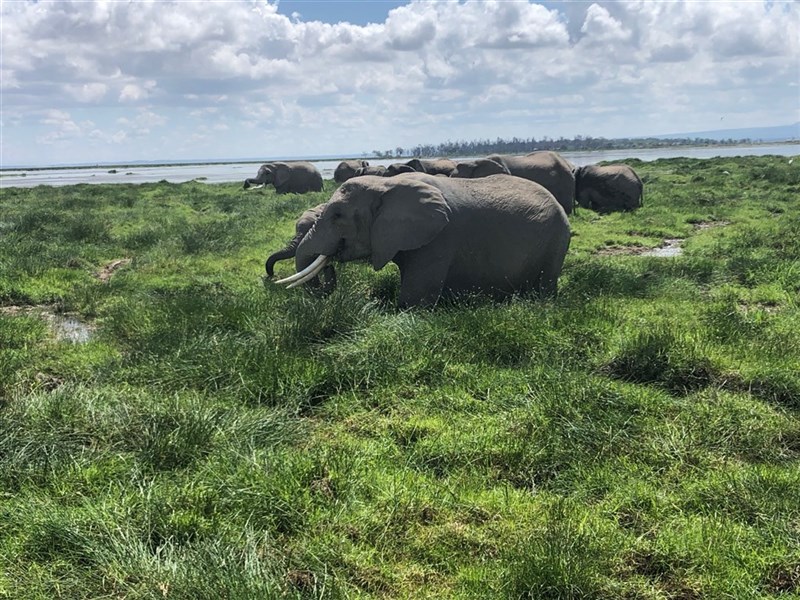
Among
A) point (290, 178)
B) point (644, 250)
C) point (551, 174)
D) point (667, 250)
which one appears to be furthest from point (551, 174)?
point (290, 178)

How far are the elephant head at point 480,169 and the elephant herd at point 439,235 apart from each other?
9407 millimetres

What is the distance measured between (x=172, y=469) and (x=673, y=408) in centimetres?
377

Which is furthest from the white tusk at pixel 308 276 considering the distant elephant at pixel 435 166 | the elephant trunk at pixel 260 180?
the elephant trunk at pixel 260 180

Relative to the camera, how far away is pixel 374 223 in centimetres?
815

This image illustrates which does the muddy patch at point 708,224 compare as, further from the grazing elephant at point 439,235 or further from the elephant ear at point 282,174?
the elephant ear at point 282,174

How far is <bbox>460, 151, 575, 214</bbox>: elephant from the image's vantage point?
19125mm

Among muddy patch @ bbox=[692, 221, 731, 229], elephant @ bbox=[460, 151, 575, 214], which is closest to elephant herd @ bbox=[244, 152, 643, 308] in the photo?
muddy patch @ bbox=[692, 221, 731, 229]

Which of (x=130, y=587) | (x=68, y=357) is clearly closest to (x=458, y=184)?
(x=68, y=357)

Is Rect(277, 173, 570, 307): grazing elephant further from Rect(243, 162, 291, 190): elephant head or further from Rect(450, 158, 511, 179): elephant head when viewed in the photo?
Rect(243, 162, 291, 190): elephant head

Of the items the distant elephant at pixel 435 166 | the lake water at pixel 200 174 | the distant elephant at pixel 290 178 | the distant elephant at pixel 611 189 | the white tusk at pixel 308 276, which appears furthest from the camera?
the lake water at pixel 200 174

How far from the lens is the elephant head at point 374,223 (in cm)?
785

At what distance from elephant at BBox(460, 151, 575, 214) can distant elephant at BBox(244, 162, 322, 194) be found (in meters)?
15.1

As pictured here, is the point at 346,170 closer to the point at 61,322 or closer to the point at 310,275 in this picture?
the point at 61,322

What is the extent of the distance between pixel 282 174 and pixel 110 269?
2119cm
